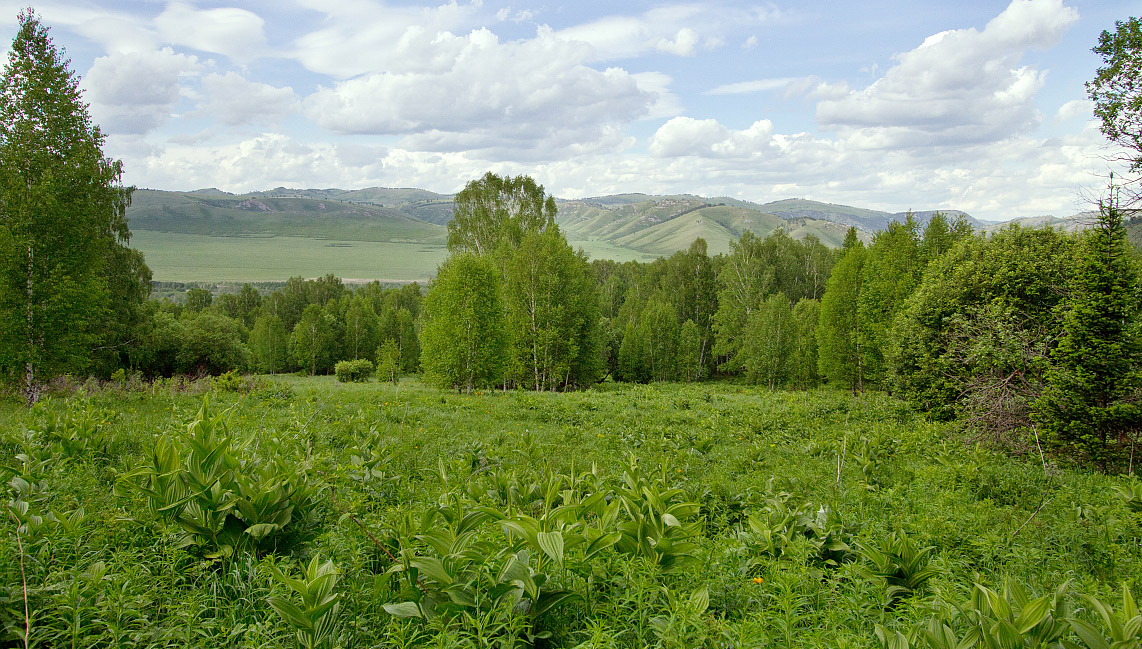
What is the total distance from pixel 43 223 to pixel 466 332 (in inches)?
571

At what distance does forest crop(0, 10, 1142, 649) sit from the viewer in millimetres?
2877

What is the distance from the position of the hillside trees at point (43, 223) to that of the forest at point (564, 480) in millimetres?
81

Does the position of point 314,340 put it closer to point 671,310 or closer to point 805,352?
point 671,310

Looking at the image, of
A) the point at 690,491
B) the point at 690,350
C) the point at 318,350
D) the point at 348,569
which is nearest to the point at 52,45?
the point at 348,569

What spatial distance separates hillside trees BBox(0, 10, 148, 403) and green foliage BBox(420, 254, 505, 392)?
12301mm

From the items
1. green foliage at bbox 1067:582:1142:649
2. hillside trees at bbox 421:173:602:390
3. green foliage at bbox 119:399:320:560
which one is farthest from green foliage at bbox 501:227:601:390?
green foliage at bbox 1067:582:1142:649

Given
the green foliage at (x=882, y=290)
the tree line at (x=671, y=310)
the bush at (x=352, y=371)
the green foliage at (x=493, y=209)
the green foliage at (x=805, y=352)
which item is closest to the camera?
the tree line at (x=671, y=310)

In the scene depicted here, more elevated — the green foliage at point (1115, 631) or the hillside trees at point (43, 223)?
the hillside trees at point (43, 223)

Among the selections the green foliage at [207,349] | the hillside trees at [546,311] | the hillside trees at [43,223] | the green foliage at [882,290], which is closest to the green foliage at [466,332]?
the hillside trees at [546,311]

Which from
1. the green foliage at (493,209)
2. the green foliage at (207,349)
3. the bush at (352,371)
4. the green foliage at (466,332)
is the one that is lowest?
the bush at (352,371)

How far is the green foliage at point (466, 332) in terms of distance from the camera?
24.5 m

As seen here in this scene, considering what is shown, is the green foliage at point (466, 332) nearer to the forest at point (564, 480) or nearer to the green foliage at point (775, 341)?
the forest at point (564, 480)

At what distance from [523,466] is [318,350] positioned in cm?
6431

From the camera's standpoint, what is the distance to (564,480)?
21.0 feet
